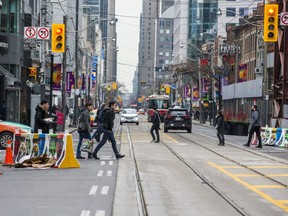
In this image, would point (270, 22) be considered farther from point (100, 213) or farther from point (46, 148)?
point (100, 213)

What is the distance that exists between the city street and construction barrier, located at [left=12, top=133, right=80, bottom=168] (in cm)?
60

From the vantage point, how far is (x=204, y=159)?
73.7 feet

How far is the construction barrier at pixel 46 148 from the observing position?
18.8m

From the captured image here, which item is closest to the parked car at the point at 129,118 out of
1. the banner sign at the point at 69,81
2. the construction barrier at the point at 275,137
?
the banner sign at the point at 69,81

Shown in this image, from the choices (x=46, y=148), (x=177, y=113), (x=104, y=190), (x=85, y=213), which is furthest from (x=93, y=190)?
(x=177, y=113)

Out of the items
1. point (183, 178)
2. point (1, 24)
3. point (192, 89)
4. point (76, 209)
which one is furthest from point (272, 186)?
point (192, 89)

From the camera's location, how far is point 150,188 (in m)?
14.1

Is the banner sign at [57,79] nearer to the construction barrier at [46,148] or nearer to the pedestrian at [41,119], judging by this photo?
the pedestrian at [41,119]

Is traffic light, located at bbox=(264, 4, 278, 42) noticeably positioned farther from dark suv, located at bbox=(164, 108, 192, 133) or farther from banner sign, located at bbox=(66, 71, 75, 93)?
banner sign, located at bbox=(66, 71, 75, 93)

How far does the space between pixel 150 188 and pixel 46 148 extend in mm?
6002

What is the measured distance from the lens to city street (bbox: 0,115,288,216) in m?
11.2

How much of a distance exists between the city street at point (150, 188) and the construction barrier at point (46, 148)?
0.60 metres

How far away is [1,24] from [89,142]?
24.1m

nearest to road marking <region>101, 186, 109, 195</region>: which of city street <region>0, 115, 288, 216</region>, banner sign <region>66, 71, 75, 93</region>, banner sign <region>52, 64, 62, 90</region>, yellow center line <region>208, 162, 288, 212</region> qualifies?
city street <region>0, 115, 288, 216</region>
